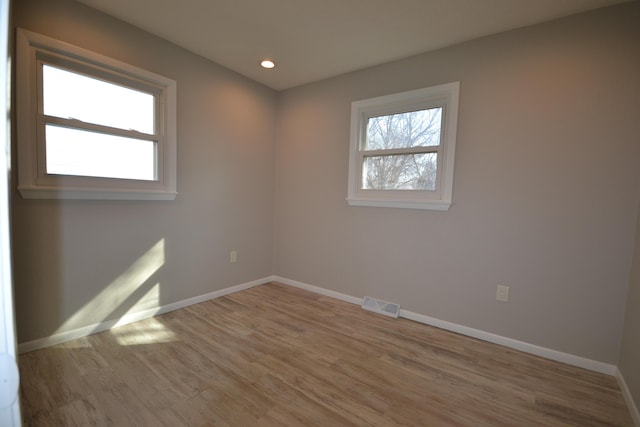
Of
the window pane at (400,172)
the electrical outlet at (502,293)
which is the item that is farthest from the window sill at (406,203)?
the electrical outlet at (502,293)

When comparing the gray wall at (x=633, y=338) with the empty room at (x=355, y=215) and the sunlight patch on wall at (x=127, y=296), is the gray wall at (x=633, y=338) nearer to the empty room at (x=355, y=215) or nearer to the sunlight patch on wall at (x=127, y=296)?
the empty room at (x=355, y=215)

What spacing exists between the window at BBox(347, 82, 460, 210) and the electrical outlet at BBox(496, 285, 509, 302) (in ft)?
2.54

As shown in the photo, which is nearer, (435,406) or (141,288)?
(435,406)

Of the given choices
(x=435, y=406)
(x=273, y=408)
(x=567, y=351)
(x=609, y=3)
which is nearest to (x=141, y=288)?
(x=273, y=408)

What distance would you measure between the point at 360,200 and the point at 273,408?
76.5 inches

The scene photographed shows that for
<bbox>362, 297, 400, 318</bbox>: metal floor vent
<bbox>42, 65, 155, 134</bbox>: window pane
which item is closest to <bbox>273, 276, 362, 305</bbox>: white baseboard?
<bbox>362, 297, 400, 318</bbox>: metal floor vent

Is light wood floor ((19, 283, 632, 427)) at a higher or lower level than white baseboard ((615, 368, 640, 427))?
lower

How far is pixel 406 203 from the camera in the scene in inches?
102

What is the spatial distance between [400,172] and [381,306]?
4.41ft

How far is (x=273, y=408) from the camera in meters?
1.46

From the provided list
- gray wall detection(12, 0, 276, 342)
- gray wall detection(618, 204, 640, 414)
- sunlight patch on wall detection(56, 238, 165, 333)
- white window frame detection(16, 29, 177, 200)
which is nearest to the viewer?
gray wall detection(618, 204, 640, 414)

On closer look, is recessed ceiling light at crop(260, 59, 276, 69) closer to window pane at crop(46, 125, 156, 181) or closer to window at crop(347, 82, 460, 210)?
window at crop(347, 82, 460, 210)

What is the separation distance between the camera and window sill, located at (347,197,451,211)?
2402mm

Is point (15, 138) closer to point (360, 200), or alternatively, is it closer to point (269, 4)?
point (269, 4)
